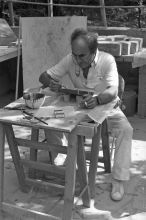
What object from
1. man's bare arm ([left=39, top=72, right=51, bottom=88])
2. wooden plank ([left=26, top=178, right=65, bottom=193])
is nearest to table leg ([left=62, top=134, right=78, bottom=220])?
wooden plank ([left=26, top=178, right=65, bottom=193])

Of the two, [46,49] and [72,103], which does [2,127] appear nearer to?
[72,103]

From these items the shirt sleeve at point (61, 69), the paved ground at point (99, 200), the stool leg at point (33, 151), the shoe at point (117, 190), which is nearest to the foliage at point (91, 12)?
the shirt sleeve at point (61, 69)

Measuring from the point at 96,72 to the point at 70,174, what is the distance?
1.08m

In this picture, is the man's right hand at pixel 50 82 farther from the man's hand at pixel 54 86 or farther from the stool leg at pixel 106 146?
the stool leg at pixel 106 146

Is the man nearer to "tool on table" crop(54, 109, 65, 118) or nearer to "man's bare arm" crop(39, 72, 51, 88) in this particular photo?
"man's bare arm" crop(39, 72, 51, 88)

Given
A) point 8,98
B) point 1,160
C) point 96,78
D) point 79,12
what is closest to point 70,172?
point 1,160

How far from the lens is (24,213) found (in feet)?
9.64

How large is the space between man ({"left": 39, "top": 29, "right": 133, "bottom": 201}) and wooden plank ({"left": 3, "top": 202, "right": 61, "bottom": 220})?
728mm

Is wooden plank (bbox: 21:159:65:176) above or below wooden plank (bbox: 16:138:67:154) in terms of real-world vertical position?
below

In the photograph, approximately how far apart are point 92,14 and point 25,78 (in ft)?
21.0

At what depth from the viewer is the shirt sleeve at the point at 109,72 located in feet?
10.7

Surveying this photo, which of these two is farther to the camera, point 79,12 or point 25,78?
point 79,12

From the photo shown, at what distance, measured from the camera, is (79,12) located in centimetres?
1109

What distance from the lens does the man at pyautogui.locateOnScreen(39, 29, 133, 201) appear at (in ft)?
10.2
